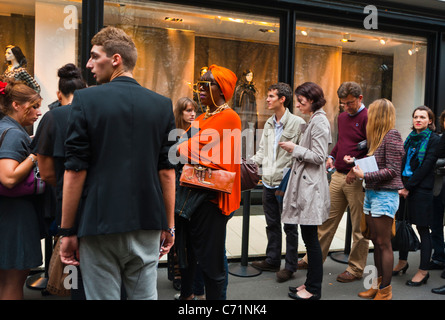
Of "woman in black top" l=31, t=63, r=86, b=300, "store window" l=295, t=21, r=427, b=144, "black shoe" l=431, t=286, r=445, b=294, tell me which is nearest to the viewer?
"woman in black top" l=31, t=63, r=86, b=300

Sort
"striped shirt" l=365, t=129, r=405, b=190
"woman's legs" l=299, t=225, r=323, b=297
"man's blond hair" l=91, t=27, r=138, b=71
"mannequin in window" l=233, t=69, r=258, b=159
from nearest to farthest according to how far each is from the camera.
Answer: "man's blond hair" l=91, t=27, r=138, b=71 < "striped shirt" l=365, t=129, r=405, b=190 < "woman's legs" l=299, t=225, r=323, b=297 < "mannequin in window" l=233, t=69, r=258, b=159

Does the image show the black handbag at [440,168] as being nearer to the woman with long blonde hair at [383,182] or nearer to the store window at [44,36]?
the woman with long blonde hair at [383,182]

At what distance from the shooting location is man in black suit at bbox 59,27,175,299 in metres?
2.01

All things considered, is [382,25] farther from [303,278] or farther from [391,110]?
[303,278]

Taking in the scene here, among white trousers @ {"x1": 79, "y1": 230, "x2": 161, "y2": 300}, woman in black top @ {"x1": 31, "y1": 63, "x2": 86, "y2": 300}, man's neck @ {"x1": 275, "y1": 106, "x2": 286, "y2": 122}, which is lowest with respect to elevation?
white trousers @ {"x1": 79, "y1": 230, "x2": 161, "y2": 300}

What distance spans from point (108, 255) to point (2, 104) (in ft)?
5.87

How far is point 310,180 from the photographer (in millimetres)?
3857

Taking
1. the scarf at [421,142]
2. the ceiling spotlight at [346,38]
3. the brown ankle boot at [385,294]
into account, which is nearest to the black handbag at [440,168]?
the scarf at [421,142]

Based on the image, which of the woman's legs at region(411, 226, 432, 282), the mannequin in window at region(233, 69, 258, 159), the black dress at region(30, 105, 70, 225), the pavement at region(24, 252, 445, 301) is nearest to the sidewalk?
the pavement at region(24, 252, 445, 301)

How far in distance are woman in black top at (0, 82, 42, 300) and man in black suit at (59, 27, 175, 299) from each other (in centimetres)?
107

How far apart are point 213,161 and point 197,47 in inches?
182

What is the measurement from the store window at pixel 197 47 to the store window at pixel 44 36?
669 mm

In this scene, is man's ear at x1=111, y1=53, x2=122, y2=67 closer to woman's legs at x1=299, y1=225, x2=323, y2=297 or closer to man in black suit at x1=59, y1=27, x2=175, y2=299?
man in black suit at x1=59, y1=27, x2=175, y2=299
